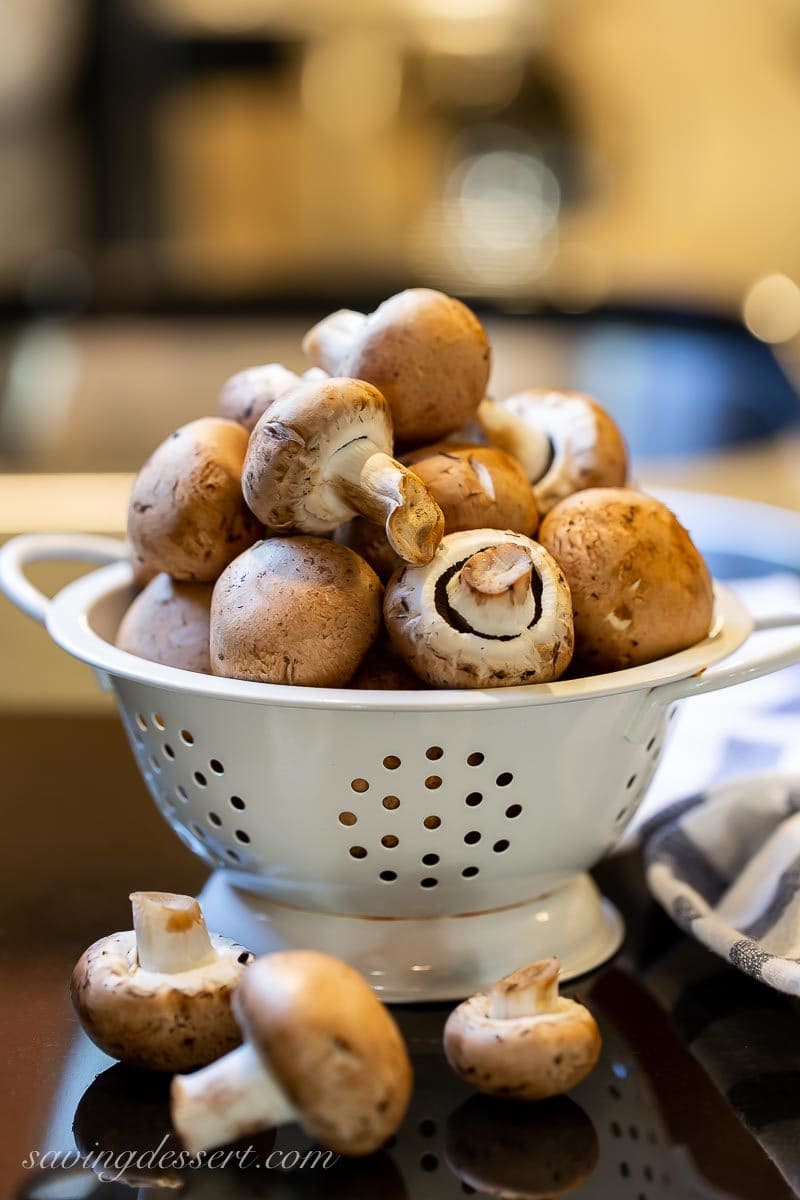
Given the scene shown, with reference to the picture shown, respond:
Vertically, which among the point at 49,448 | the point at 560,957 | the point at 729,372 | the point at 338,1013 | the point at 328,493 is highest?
the point at 328,493

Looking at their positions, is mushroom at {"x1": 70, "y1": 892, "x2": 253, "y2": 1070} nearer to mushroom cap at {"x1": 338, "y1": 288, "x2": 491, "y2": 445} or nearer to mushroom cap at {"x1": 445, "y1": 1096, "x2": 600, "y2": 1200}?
mushroom cap at {"x1": 445, "y1": 1096, "x2": 600, "y2": 1200}

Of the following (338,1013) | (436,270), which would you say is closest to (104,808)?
(338,1013)

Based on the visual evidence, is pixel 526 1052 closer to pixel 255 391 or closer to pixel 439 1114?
pixel 439 1114

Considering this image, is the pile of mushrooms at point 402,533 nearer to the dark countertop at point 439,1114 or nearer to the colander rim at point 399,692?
the colander rim at point 399,692

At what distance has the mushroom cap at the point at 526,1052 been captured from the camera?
512mm

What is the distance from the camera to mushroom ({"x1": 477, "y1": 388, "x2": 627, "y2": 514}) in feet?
2.27

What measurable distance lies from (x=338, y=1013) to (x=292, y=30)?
4.15 m

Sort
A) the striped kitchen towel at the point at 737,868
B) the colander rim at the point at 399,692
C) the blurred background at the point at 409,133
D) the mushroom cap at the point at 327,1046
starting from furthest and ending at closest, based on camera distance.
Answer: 1. the blurred background at the point at 409,133
2. the striped kitchen towel at the point at 737,868
3. the colander rim at the point at 399,692
4. the mushroom cap at the point at 327,1046

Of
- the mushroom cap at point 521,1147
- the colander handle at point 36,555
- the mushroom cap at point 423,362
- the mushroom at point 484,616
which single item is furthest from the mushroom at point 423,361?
the mushroom cap at point 521,1147

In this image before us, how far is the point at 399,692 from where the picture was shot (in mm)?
557

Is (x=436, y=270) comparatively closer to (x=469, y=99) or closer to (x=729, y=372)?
(x=729, y=372)

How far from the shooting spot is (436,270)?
9.89ft

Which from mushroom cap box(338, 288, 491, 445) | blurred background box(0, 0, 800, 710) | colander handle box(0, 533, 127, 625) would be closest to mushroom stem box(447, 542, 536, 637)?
mushroom cap box(338, 288, 491, 445)

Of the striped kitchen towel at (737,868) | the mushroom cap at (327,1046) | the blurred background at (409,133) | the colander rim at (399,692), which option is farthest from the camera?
the blurred background at (409,133)
